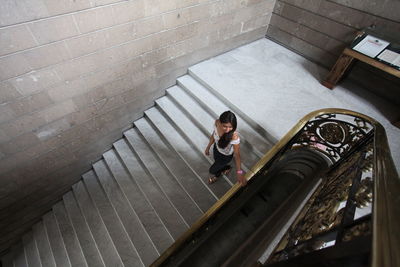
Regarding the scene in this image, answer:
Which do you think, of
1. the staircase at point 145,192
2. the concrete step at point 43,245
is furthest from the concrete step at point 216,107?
the concrete step at point 43,245

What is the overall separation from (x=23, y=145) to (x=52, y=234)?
2049 millimetres

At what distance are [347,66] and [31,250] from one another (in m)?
6.83

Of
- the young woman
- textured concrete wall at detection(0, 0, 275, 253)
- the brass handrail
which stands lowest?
the brass handrail

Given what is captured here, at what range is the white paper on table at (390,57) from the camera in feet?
10.4

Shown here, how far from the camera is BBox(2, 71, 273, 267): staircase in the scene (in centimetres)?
327

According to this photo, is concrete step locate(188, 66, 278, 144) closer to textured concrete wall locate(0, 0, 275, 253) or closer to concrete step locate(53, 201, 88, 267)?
textured concrete wall locate(0, 0, 275, 253)

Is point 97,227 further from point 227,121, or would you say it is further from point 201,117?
point 227,121

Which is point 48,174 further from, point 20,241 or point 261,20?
point 261,20

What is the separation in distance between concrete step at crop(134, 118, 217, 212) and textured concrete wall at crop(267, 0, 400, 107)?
3719 millimetres

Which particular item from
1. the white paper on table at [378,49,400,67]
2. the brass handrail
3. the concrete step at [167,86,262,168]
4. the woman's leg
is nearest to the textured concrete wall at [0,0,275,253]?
the concrete step at [167,86,262,168]

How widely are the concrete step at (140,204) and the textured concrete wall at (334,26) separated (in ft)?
15.1

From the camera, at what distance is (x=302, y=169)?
3.26 m

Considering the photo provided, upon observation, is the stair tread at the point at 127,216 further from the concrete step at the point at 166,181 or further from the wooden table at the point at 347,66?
the wooden table at the point at 347,66

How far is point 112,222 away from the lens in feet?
12.1
